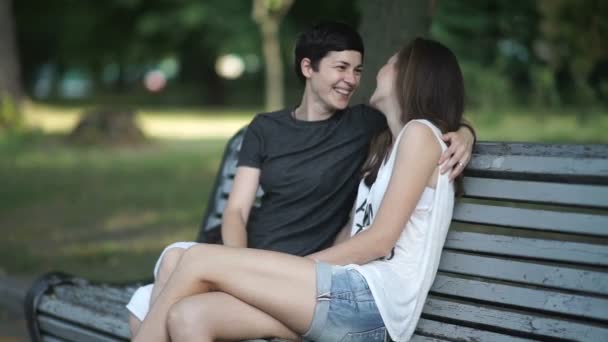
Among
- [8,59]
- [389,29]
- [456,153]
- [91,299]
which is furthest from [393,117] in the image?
[8,59]

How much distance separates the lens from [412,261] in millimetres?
2939

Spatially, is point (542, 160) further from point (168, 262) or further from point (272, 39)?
point (272, 39)

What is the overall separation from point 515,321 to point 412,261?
39 centimetres

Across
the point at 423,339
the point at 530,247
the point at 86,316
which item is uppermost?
the point at 530,247

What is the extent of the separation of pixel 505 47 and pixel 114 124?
27.4ft

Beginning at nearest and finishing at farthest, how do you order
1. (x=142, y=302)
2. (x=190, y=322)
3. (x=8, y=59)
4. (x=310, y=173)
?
(x=190, y=322) → (x=142, y=302) → (x=310, y=173) → (x=8, y=59)

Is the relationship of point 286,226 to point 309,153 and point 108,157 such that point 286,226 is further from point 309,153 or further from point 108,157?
point 108,157

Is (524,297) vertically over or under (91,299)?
over

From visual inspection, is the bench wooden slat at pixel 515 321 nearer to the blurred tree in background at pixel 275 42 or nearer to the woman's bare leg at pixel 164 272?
the woman's bare leg at pixel 164 272

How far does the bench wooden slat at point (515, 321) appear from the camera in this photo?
8.89 feet

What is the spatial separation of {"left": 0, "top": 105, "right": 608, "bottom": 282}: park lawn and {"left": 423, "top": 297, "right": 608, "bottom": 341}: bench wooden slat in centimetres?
334

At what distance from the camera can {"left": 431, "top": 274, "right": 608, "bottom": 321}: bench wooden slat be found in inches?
107

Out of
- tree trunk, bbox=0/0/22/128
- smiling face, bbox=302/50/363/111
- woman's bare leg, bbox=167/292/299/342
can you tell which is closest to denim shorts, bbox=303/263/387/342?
woman's bare leg, bbox=167/292/299/342

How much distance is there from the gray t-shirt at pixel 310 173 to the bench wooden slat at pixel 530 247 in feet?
1.68
